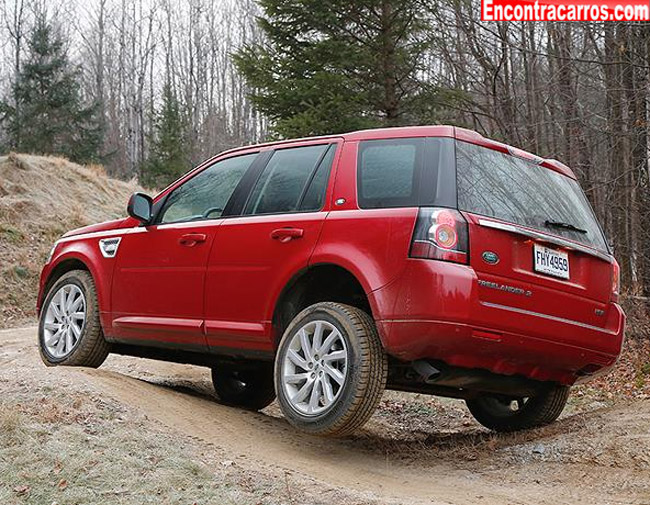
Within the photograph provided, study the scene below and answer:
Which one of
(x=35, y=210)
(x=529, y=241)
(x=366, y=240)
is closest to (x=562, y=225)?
(x=529, y=241)

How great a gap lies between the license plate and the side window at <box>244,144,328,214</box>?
1.58 metres

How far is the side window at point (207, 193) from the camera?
601 cm

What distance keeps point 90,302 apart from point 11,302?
10138 millimetres

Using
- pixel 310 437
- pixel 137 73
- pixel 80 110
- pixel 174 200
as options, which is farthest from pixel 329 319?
pixel 137 73

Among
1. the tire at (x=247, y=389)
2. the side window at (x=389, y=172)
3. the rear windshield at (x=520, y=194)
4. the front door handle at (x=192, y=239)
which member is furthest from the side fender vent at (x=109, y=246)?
the rear windshield at (x=520, y=194)

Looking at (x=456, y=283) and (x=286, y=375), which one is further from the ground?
(x=456, y=283)

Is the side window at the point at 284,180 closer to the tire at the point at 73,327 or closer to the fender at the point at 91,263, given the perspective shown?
the fender at the point at 91,263

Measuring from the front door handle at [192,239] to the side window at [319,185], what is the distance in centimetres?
90

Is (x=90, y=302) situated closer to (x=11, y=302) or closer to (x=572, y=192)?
(x=572, y=192)

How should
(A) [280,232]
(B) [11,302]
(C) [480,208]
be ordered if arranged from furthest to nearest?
(B) [11,302] → (A) [280,232] → (C) [480,208]

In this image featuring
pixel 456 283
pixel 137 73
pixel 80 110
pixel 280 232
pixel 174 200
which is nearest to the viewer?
pixel 456 283

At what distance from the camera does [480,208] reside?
186 inches

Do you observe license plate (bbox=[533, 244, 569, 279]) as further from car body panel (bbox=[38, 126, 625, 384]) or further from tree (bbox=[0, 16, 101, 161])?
tree (bbox=[0, 16, 101, 161])

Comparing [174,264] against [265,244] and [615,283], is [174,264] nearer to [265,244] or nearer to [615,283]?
[265,244]
